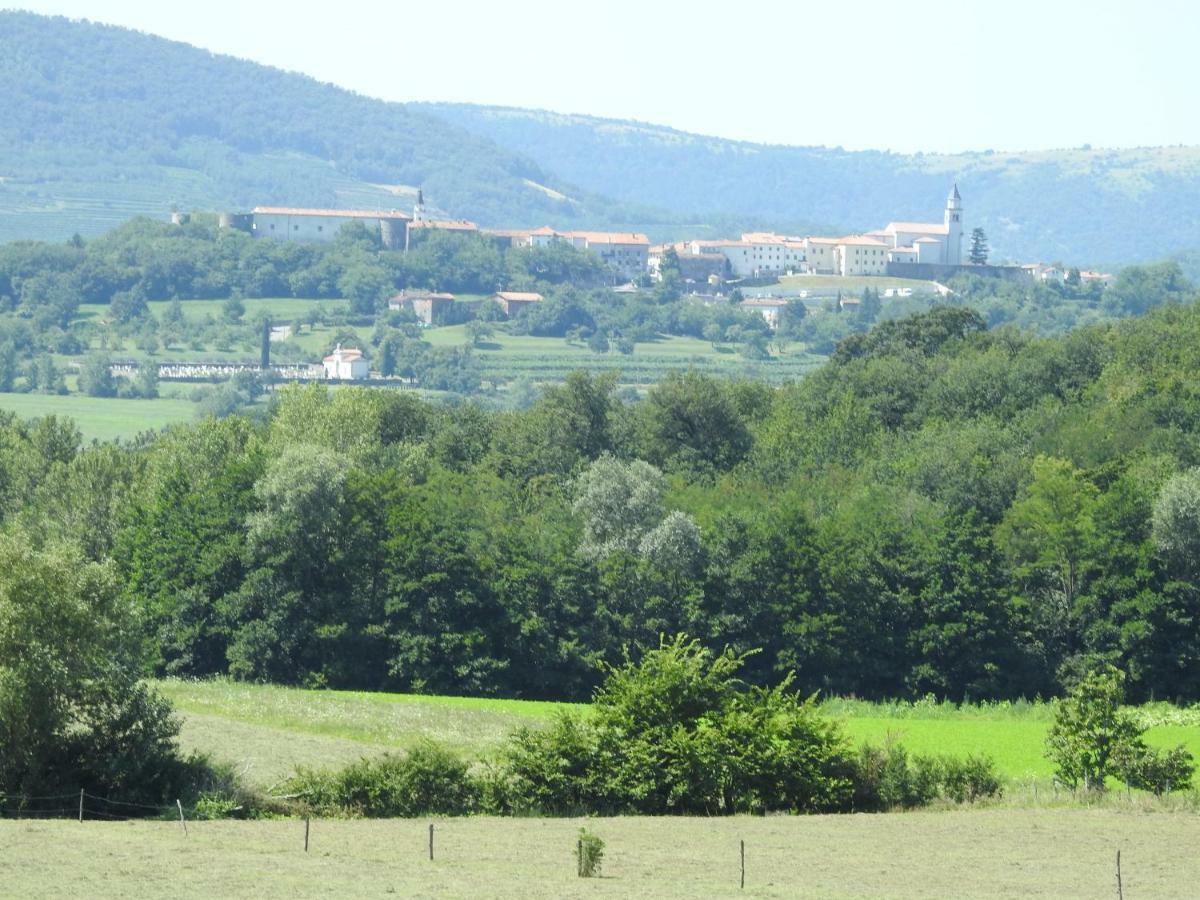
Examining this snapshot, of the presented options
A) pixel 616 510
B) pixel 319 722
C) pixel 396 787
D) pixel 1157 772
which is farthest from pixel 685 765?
pixel 616 510

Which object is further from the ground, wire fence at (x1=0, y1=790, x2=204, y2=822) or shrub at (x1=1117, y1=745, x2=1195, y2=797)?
shrub at (x1=1117, y1=745, x2=1195, y2=797)

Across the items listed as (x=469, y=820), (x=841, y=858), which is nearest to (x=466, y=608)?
(x=469, y=820)

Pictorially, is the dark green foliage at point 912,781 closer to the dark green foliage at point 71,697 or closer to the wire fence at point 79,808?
the wire fence at point 79,808

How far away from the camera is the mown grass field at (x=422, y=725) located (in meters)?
43.1

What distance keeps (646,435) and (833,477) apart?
363 inches

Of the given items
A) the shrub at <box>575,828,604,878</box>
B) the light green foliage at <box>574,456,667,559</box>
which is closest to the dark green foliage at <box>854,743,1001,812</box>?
the shrub at <box>575,828,604,878</box>

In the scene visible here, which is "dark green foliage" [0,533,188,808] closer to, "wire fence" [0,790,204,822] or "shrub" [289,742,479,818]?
"wire fence" [0,790,204,822]

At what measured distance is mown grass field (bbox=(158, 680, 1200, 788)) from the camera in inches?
1695

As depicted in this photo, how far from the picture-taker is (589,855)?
30438mm

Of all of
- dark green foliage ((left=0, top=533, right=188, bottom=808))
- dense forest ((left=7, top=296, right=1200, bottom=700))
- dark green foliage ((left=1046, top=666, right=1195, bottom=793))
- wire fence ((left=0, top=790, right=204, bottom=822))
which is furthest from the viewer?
dense forest ((left=7, top=296, right=1200, bottom=700))

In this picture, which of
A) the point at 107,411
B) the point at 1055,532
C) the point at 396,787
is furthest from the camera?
the point at 107,411

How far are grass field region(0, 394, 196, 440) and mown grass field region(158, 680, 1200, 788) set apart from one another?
361ft

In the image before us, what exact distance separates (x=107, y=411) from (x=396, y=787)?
154m

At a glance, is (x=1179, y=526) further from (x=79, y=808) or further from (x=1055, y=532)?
(x=79, y=808)
